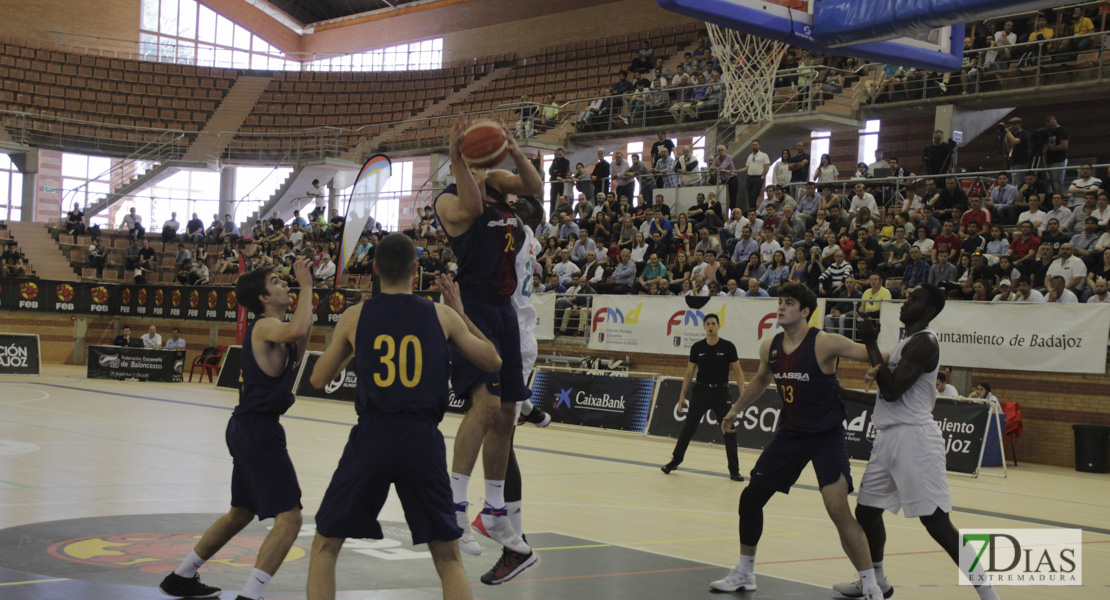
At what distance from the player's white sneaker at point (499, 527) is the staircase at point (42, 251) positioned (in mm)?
29472

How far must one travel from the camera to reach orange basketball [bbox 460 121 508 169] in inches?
224

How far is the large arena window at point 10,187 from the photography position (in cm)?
3784

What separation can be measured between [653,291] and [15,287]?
19.4 meters

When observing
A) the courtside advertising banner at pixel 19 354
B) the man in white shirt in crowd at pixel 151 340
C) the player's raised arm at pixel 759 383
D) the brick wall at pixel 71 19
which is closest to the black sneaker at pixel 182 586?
the player's raised arm at pixel 759 383

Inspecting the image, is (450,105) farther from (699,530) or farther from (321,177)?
(699,530)

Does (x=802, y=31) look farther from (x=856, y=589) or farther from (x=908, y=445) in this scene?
(x=856, y=589)

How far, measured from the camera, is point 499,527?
6047 mm

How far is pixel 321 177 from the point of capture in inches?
1547

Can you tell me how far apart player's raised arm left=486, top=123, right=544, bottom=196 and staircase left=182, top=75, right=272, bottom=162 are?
34997mm

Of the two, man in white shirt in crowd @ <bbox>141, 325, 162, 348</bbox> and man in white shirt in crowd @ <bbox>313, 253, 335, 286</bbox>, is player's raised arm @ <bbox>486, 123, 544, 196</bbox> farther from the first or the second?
man in white shirt in crowd @ <bbox>141, 325, 162, 348</bbox>

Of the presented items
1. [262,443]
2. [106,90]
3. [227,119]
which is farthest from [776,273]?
[106,90]

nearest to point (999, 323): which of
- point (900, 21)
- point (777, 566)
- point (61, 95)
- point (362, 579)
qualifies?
point (900, 21)

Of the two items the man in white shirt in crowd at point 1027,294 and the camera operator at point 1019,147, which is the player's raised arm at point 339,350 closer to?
the man in white shirt in crowd at point 1027,294

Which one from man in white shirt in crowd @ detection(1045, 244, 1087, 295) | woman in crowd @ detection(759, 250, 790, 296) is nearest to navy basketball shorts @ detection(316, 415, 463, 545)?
man in white shirt in crowd @ detection(1045, 244, 1087, 295)
